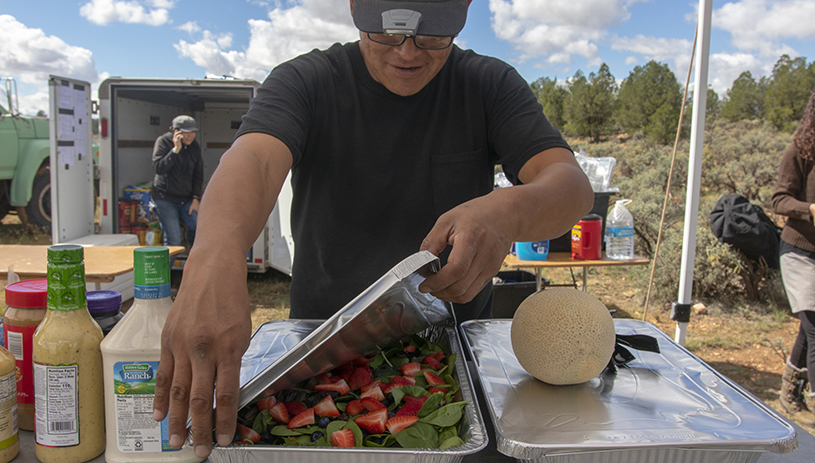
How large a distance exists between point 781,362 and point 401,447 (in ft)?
19.9

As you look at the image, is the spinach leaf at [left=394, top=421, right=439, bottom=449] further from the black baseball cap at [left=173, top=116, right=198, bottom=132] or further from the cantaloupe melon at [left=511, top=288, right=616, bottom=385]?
Result: the black baseball cap at [left=173, top=116, right=198, bottom=132]

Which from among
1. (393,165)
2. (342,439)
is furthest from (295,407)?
(393,165)

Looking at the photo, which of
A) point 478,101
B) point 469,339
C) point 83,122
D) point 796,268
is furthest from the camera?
point 83,122

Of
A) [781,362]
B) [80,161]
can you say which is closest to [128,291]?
[80,161]

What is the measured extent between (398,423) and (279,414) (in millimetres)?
254

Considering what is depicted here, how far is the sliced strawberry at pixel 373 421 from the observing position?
1.05 metres

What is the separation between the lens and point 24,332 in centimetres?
116

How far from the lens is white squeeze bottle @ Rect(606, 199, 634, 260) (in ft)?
16.9

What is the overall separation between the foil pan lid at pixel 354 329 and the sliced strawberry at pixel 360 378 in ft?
0.13

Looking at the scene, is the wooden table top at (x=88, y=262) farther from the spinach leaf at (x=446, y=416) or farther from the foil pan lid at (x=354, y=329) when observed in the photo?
the spinach leaf at (x=446, y=416)

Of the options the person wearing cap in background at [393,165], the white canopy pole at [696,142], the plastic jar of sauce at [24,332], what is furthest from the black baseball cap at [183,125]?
the plastic jar of sauce at [24,332]

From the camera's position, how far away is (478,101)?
6.12 ft

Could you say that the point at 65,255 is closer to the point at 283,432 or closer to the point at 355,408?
the point at 283,432

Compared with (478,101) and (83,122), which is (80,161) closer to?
(83,122)
